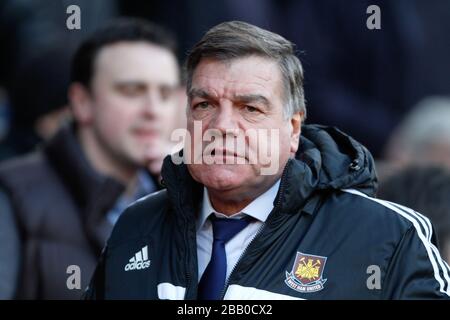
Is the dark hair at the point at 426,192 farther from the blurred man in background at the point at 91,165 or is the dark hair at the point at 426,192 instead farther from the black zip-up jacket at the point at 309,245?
the blurred man in background at the point at 91,165

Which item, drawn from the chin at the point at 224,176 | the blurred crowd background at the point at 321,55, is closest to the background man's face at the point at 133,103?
the blurred crowd background at the point at 321,55

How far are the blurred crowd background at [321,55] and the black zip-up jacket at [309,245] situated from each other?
3.14 m

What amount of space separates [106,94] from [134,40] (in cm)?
36

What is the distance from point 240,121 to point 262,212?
1.12 feet

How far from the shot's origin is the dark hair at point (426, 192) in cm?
474

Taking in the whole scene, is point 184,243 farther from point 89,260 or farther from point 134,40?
point 134,40

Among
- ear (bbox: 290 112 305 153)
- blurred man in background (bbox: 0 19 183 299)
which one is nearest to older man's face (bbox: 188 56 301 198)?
ear (bbox: 290 112 305 153)

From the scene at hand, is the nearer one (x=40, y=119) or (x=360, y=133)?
(x=40, y=119)

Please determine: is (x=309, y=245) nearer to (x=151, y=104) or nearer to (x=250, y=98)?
(x=250, y=98)

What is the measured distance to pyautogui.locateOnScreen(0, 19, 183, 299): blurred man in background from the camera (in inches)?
221

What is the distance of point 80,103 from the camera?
255 inches

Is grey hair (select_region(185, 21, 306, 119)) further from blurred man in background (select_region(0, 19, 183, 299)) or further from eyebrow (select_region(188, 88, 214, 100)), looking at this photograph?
blurred man in background (select_region(0, 19, 183, 299))
